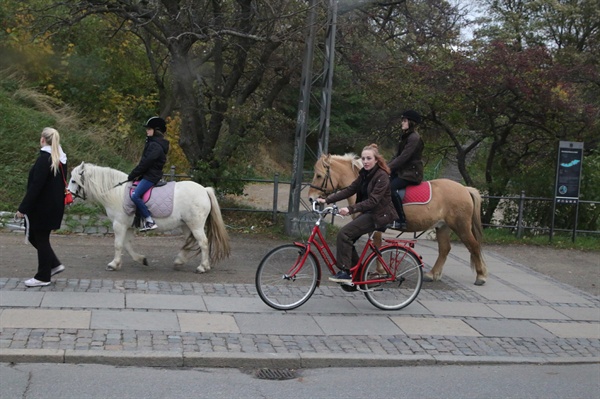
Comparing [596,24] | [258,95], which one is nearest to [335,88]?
[258,95]

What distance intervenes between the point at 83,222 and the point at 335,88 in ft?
31.8

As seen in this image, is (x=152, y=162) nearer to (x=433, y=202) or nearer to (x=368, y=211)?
(x=368, y=211)

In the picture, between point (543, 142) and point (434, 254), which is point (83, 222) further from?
point (543, 142)

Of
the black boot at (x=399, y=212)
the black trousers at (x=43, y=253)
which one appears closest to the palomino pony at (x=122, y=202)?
the black trousers at (x=43, y=253)

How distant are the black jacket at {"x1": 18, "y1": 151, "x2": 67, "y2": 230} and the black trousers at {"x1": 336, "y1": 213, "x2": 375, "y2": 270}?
336 cm

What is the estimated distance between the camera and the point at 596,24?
25828mm

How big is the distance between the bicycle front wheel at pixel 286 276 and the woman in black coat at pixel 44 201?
8.34 ft

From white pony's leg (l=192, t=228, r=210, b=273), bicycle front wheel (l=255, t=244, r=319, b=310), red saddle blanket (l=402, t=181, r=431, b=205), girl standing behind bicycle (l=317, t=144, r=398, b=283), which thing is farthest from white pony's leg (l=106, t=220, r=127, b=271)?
red saddle blanket (l=402, t=181, r=431, b=205)

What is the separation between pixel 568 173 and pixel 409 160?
22.0 feet

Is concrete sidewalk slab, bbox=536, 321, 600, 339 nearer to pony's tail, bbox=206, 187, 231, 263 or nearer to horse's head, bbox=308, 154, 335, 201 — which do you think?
horse's head, bbox=308, 154, 335, 201

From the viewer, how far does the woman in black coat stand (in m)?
8.83

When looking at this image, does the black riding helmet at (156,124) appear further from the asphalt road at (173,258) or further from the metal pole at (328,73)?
the metal pole at (328,73)

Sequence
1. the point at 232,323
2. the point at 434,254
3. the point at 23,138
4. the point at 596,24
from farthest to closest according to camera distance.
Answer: the point at 596,24
the point at 23,138
the point at 434,254
the point at 232,323

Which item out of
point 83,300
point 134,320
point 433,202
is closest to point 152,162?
point 83,300
